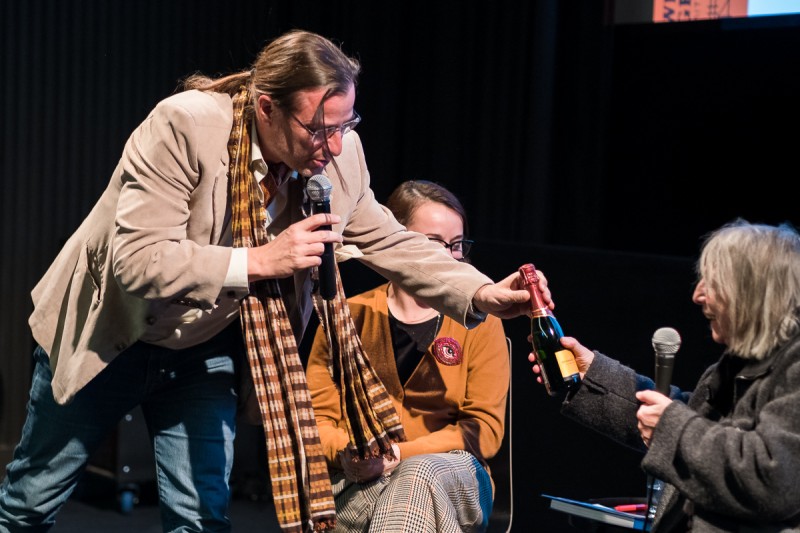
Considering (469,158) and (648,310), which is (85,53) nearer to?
(469,158)

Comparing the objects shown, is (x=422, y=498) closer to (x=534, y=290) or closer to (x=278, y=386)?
(x=278, y=386)

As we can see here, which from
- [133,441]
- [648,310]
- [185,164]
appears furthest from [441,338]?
[133,441]

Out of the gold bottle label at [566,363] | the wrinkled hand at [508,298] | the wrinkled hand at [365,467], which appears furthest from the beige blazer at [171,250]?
the wrinkled hand at [365,467]

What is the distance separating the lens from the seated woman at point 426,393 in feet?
8.92

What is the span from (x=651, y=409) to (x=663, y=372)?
87mm

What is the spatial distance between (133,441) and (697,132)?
253 centimetres

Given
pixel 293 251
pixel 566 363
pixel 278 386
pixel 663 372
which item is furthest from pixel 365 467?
pixel 663 372

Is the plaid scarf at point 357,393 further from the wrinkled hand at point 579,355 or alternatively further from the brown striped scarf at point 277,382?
the wrinkled hand at point 579,355

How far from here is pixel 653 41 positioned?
462 centimetres

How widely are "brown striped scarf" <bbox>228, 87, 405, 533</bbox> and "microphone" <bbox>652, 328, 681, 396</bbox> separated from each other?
74 cm

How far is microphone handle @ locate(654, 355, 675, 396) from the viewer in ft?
6.79

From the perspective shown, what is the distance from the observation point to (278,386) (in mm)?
2391

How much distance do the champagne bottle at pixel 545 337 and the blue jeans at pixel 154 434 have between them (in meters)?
0.68

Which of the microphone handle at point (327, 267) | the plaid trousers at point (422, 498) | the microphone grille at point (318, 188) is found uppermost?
the microphone grille at point (318, 188)
